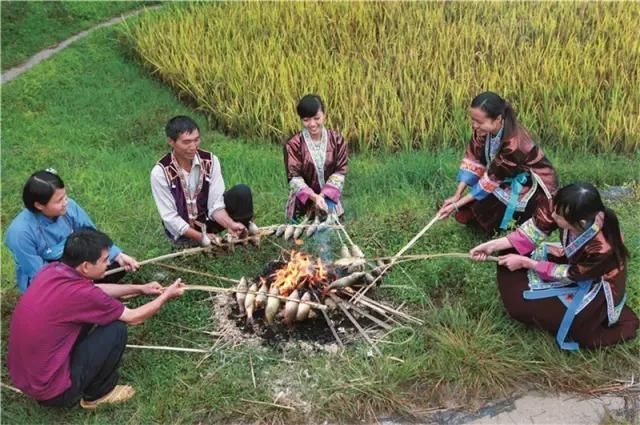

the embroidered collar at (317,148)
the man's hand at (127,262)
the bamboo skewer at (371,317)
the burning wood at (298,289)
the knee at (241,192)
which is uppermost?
the embroidered collar at (317,148)

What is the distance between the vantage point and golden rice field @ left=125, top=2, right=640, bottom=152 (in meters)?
5.20

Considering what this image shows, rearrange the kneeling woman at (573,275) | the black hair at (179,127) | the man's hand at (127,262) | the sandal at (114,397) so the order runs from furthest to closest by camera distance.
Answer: the black hair at (179,127)
the man's hand at (127,262)
the sandal at (114,397)
the kneeling woman at (573,275)

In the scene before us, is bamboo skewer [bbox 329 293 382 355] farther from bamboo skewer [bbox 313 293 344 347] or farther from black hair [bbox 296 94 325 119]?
black hair [bbox 296 94 325 119]

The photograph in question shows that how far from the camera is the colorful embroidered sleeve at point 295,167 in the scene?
388cm

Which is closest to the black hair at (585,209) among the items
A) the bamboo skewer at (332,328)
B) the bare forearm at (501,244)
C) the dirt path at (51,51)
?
the bare forearm at (501,244)

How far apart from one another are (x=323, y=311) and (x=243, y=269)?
830mm

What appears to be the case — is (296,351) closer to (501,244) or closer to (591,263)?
(501,244)

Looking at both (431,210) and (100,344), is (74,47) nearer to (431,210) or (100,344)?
(431,210)

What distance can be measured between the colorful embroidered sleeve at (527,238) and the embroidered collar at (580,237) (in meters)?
0.25

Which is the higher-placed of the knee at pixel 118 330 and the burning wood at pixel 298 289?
the knee at pixel 118 330

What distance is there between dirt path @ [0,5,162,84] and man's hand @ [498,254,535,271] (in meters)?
5.58

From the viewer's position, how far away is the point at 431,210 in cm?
431

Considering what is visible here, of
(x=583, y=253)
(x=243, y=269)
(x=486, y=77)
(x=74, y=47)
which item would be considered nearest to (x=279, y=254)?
(x=243, y=269)

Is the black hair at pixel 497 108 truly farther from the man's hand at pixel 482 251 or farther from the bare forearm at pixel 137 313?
the bare forearm at pixel 137 313
